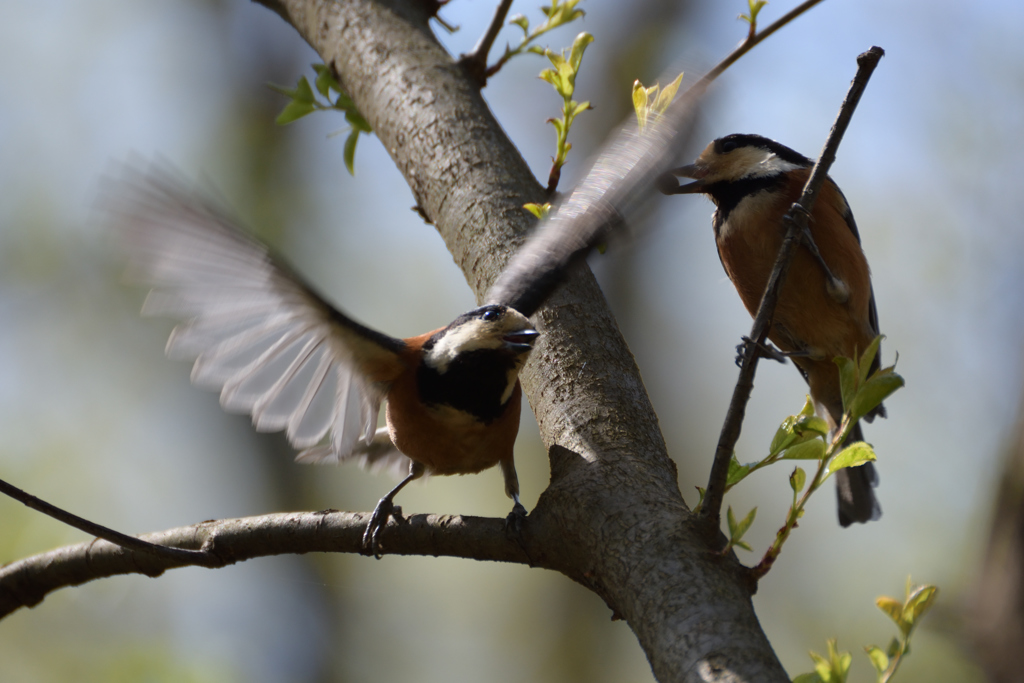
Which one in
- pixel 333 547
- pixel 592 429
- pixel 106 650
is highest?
pixel 592 429

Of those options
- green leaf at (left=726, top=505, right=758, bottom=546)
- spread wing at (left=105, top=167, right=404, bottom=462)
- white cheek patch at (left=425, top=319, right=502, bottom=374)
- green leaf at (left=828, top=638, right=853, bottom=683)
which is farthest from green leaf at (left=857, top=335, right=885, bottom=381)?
spread wing at (left=105, top=167, right=404, bottom=462)

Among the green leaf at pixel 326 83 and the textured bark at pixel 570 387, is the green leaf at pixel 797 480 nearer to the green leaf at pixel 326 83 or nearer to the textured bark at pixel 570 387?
the textured bark at pixel 570 387

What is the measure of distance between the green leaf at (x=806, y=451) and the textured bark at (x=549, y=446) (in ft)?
0.74

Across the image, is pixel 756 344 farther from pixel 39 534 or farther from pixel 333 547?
pixel 39 534

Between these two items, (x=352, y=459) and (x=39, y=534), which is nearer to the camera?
(x=352, y=459)

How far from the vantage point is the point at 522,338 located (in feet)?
6.79

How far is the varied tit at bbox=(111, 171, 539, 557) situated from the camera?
194cm

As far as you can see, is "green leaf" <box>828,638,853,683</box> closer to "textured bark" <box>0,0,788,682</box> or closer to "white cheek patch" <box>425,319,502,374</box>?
"textured bark" <box>0,0,788,682</box>

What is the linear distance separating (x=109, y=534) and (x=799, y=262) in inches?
97.5

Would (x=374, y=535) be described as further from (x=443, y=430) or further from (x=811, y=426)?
(x=811, y=426)

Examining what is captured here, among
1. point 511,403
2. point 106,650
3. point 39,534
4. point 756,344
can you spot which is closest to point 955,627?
point 756,344

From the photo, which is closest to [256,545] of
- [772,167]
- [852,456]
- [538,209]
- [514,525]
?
[514,525]

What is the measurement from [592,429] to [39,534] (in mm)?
5490

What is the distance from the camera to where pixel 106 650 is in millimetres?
6480
